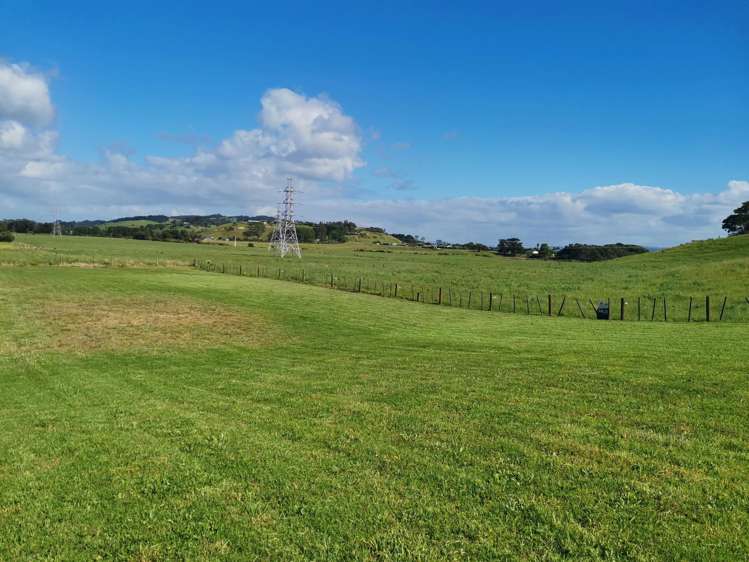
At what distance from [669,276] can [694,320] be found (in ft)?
86.4

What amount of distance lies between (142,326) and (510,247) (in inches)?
6549

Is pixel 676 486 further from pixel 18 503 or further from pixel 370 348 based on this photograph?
pixel 370 348

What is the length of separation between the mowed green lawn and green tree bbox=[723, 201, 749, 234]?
404ft

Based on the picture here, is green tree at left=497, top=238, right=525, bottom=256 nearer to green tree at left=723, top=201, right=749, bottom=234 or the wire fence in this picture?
Result: green tree at left=723, top=201, right=749, bottom=234

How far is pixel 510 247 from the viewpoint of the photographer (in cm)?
17775

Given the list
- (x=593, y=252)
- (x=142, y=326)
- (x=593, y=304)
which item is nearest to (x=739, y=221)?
(x=593, y=252)

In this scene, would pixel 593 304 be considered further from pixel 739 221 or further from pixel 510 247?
pixel 510 247

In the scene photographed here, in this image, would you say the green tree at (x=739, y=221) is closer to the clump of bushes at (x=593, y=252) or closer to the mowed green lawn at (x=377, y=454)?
the clump of bushes at (x=593, y=252)

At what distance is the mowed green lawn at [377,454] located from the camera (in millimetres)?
5980

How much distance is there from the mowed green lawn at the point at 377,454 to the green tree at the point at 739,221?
123185 mm

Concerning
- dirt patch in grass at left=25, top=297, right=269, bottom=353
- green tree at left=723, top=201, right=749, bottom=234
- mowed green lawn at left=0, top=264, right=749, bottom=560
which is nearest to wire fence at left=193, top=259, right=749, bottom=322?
mowed green lawn at left=0, top=264, right=749, bottom=560

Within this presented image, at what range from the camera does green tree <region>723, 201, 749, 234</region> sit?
4547 inches

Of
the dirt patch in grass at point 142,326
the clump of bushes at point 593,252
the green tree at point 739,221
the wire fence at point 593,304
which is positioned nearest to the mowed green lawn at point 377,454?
the dirt patch in grass at point 142,326

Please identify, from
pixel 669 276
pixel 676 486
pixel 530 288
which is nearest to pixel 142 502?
Answer: pixel 676 486
